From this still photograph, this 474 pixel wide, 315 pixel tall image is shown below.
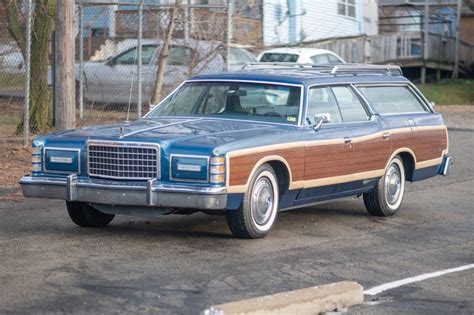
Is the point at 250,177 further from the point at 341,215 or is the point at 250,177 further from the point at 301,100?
the point at 341,215

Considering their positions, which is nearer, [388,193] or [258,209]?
[258,209]

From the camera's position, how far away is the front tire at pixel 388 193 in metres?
11.2

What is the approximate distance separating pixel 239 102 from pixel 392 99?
2142mm

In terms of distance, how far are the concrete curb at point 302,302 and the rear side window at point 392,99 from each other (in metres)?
4.99

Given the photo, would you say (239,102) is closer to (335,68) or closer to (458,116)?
(335,68)

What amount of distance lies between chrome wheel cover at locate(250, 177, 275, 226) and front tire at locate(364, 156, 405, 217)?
1.91m

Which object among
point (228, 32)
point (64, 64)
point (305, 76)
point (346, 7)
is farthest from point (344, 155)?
point (346, 7)

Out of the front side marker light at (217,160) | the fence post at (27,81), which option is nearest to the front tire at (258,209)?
the front side marker light at (217,160)

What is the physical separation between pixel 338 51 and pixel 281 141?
19.8 metres

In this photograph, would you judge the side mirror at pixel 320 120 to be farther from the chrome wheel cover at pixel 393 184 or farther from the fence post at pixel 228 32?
the fence post at pixel 228 32

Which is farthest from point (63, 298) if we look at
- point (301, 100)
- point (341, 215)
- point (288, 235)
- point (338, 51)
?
point (338, 51)

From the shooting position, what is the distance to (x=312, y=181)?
396 inches

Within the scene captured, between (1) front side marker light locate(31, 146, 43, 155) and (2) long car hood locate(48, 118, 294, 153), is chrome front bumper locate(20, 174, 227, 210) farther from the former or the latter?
(2) long car hood locate(48, 118, 294, 153)

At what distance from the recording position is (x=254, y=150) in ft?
30.3
